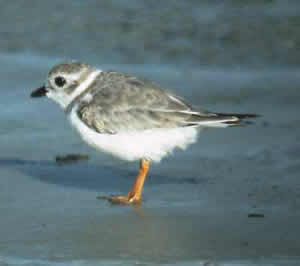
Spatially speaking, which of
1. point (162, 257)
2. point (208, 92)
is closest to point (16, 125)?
point (208, 92)

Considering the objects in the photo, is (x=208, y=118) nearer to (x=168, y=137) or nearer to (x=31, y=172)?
(x=168, y=137)

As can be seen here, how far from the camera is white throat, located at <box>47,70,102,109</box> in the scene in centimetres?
724

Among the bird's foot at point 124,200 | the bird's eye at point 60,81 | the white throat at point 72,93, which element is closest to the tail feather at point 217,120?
the bird's foot at point 124,200

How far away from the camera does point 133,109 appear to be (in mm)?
6926

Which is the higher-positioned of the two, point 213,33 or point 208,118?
point 208,118

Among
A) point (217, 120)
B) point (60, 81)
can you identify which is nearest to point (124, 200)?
point (217, 120)

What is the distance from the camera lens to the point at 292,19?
1160 centimetres

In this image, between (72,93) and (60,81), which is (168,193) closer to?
(72,93)

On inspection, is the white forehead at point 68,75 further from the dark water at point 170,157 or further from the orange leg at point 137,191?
the orange leg at point 137,191

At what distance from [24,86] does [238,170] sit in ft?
10.4

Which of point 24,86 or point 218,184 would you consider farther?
point 24,86

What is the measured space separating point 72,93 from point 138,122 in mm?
693

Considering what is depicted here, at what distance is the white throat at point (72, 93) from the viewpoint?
7238 mm

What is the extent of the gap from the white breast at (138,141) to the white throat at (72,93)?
41 centimetres
